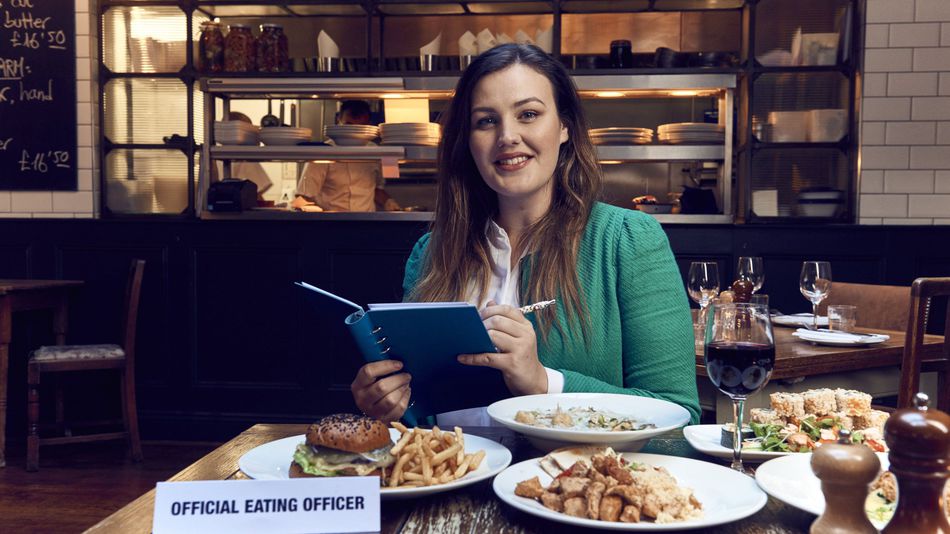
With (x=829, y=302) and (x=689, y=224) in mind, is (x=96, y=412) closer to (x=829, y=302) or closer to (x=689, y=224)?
(x=689, y=224)

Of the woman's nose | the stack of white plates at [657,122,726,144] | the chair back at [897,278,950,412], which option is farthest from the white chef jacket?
the woman's nose

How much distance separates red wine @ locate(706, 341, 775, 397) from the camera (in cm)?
104

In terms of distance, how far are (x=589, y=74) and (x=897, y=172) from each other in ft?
5.38

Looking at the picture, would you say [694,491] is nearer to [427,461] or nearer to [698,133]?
[427,461]

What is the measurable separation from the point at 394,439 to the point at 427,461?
162 millimetres

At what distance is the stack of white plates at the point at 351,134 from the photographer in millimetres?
4539

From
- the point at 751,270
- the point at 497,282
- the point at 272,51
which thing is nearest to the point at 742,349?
the point at 497,282

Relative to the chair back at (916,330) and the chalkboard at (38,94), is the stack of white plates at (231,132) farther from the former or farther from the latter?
the chair back at (916,330)

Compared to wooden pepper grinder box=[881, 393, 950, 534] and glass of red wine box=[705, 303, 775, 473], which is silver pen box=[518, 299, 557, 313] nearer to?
glass of red wine box=[705, 303, 775, 473]

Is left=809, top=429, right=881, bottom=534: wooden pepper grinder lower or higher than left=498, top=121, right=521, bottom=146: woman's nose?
lower

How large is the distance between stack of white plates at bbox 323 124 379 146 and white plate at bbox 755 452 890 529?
3.80 metres

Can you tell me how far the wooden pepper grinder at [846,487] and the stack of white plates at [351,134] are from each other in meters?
4.18

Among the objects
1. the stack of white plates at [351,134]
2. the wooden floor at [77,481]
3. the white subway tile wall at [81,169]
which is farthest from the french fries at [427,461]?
the white subway tile wall at [81,169]

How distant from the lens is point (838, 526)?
52 cm
